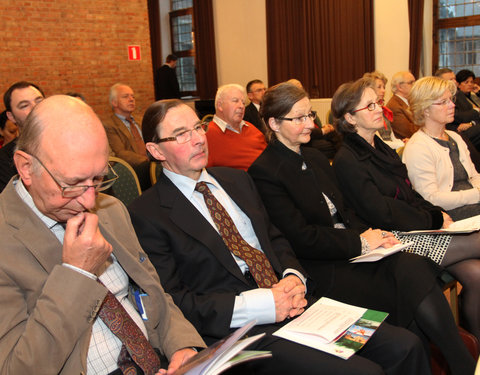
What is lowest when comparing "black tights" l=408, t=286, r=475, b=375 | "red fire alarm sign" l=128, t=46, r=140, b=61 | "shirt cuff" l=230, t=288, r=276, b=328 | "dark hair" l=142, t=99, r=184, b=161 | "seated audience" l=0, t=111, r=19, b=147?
"black tights" l=408, t=286, r=475, b=375

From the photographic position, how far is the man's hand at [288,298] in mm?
1784

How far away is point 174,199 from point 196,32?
979 centimetres

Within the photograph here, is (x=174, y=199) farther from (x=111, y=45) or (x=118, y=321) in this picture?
(x=111, y=45)

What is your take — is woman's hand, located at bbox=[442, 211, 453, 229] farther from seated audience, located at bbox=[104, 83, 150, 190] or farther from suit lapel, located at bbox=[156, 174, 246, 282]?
seated audience, located at bbox=[104, 83, 150, 190]

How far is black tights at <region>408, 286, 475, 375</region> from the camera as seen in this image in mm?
1975

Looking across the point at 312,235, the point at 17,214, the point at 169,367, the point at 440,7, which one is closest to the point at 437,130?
the point at 312,235

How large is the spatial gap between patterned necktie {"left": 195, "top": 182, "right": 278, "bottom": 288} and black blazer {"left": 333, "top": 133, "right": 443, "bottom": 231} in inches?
37.4

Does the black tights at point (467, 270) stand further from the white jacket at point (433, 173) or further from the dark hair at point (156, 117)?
the dark hair at point (156, 117)

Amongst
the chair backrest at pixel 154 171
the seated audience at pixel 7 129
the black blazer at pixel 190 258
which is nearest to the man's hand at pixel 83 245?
the black blazer at pixel 190 258

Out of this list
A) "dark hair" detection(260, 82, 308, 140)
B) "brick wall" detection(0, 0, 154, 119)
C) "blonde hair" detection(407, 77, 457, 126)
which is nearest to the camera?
"dark hair" detection(260, 82, 308, 140)

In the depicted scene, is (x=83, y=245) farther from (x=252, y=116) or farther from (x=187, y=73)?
(x=187, y=73)

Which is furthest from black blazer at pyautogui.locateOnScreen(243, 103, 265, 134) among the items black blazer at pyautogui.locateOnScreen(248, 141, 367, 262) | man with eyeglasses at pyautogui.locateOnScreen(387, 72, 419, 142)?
black blazer at pyautogui.locateOnScreen(248, 141, 367, 262)

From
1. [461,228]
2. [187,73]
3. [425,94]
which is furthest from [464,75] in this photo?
[187,73]

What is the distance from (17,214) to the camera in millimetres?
1384
